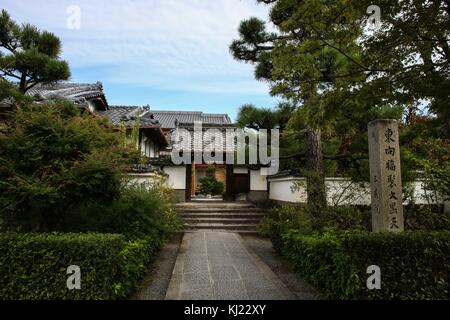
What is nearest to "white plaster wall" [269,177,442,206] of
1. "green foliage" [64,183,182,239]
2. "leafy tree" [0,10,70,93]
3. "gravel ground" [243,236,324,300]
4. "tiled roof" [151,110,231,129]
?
"gravel ground" [243,236,324,300]

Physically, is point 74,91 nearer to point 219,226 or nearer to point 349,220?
point 219,226

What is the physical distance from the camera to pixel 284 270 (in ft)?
19.7

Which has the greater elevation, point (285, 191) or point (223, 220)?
point (285, 191)

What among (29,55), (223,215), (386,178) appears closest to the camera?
(386,178)

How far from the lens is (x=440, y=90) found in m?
4.66

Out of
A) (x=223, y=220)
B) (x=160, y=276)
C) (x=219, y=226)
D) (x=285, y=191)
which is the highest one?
(x=285, y=191)

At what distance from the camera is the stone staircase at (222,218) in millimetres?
10961

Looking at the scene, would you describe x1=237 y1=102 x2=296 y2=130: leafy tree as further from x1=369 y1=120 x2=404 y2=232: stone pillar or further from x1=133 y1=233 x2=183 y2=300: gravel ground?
x1=369 y1=120 x2=404 y2=232: stone pillar

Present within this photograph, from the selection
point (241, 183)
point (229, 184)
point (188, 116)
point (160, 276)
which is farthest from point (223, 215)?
point (188, 116)

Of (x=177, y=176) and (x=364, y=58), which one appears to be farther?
(x=177, y=176)

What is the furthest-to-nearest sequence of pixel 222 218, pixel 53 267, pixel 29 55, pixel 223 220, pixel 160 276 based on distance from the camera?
pixel 222 218 → pixel 223 220 → pixel 29 55 → pixel 160 276 → pixel 53 267

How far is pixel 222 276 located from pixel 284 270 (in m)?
1.31

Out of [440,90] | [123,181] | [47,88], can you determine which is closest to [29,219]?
[123,181]
